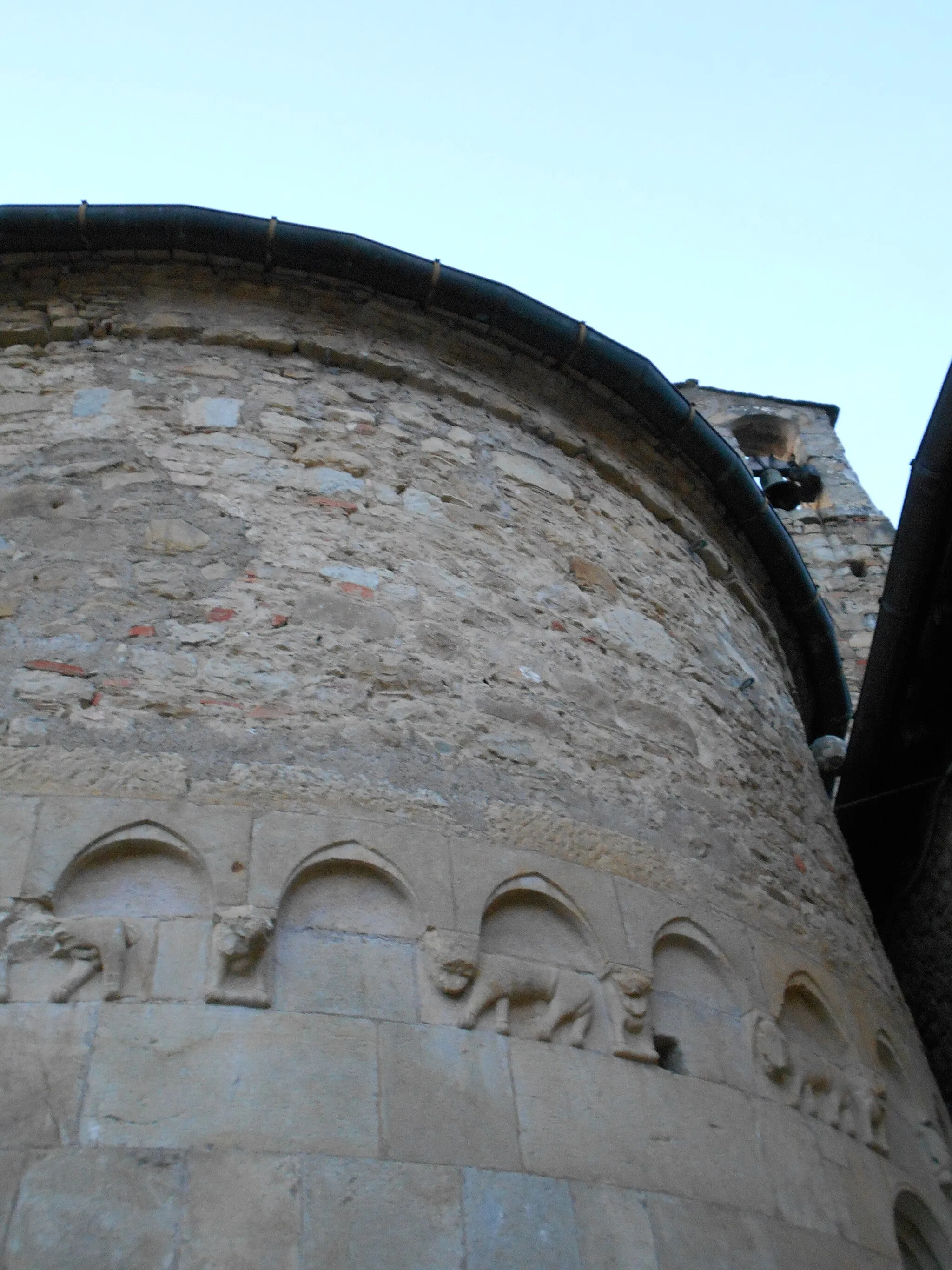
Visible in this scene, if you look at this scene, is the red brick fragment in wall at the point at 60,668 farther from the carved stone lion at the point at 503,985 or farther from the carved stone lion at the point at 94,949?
the carved stone lion at the point at 503,985

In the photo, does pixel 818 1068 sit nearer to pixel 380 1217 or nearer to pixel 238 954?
pixel 380 1217

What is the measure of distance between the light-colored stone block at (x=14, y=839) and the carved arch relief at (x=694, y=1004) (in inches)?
62.1

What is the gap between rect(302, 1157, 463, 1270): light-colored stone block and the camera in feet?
7.96

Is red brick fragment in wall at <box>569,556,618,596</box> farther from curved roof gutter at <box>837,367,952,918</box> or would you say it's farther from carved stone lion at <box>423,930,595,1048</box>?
carved stone lion at <box>423,930,595,1048</box>

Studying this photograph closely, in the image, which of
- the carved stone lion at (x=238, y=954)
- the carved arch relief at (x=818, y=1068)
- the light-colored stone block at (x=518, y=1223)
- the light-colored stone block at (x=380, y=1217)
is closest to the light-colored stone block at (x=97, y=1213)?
the light-colored stone block at (x=380, y=1217)

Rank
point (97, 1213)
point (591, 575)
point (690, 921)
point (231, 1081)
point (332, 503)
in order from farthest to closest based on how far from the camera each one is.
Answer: point (591, 575), point (332, 503), point (690, 921), point (231, 1081), point (97, 1213)

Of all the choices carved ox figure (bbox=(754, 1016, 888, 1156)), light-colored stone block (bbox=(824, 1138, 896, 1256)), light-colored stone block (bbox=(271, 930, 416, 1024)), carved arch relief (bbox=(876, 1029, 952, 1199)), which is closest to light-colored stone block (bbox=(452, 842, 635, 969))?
light-colored stone block (bbox=(271, 930, 416, 1024))

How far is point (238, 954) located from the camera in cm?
280

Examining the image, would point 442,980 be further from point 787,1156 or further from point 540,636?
point 540,636

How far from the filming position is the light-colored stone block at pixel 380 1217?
243cm

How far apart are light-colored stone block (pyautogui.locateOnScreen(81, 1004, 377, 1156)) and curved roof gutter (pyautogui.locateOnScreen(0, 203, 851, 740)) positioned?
126 inches

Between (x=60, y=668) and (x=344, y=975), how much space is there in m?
1.19

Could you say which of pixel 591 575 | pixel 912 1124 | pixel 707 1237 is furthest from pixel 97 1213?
pixel 591 575

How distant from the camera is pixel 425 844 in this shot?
3217 mm
